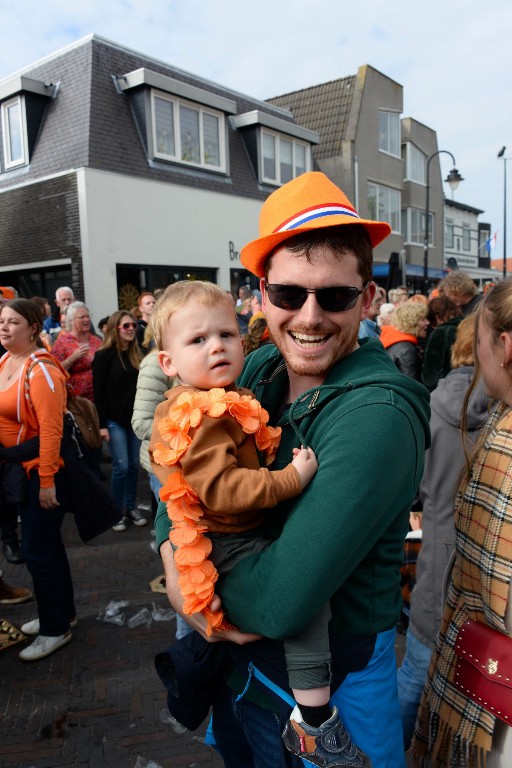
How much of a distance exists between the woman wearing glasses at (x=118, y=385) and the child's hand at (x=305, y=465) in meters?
4.44

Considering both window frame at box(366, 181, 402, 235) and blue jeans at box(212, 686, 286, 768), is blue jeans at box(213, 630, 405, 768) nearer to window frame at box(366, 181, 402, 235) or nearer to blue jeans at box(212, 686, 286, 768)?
blue jeans at box(212, 686, 286, 768)

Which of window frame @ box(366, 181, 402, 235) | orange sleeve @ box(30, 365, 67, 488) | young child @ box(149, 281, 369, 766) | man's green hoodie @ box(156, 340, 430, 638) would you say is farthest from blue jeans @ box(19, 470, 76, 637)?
window frame @ box(366, 181, 402, 235)

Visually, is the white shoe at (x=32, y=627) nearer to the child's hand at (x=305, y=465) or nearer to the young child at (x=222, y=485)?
the young child at (x=222, y=485)

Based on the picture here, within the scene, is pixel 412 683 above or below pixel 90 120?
below

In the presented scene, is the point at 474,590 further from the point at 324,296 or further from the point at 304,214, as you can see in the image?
the point at 304,214

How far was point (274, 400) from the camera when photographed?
175cm

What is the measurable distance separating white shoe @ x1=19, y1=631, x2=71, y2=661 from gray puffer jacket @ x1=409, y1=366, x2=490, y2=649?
2.46 metres

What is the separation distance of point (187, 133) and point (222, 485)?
48.3ft

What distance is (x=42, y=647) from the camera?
358 centimetres

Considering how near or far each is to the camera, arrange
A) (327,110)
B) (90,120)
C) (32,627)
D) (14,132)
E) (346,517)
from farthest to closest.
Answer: (327,110), (14,132), (90,120), (32,627), (346,517)

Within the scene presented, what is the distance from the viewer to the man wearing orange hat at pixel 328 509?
1182 mm

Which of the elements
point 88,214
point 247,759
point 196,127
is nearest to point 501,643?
point 247,759

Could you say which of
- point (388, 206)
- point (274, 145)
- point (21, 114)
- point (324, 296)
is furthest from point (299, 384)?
point (388, 206)

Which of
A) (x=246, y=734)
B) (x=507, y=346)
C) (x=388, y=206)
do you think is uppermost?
(x=388, y=206)
